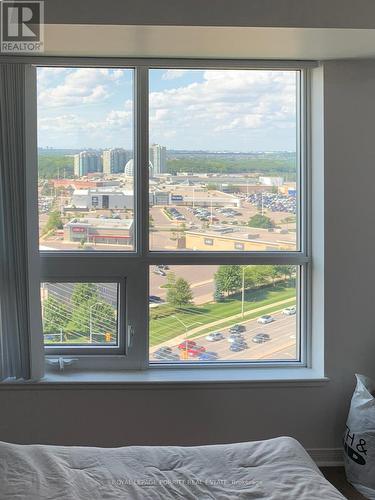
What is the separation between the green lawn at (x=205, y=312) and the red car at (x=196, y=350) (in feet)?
0.36

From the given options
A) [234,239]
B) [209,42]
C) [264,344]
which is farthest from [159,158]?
[264,344]

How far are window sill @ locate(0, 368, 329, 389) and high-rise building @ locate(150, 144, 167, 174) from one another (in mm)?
1165

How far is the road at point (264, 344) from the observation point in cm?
342

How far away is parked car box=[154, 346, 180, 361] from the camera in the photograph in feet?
11.2

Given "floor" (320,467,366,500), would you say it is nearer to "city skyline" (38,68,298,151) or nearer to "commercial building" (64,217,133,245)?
"commercial building" (64,217,133,245)

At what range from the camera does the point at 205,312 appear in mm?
3420

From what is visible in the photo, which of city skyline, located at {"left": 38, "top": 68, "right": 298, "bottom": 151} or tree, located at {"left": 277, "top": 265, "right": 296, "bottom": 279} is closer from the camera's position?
city skyline, located at {"left": 38, "top": 68, "right": 298, "bottom": 151}

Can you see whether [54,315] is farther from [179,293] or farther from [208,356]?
[208,356]

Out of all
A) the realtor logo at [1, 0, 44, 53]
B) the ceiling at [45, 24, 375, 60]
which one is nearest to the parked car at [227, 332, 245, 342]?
the ceiling at [45, 24, 375, 60]

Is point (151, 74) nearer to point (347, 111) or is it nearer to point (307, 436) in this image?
point (347, 111)

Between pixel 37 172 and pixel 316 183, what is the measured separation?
5.11 feet

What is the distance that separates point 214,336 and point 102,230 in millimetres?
902

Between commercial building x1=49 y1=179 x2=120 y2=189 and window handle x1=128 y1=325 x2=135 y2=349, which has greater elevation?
commercial building x1=49 y1=179 x2=120 y2=189

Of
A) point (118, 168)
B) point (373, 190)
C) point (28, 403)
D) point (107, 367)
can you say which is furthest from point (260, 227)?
point (28, 403)
